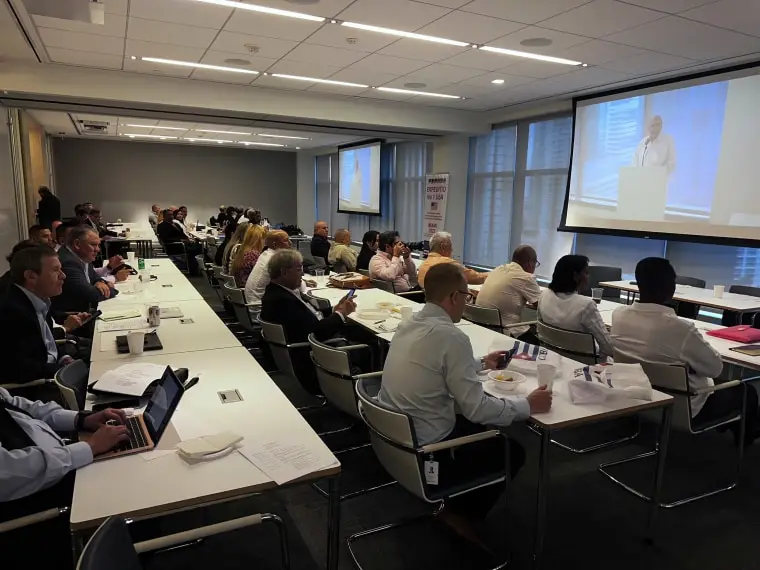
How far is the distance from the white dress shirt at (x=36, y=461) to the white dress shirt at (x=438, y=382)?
116 centimetres

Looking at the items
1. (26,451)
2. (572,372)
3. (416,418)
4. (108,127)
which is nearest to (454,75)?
(572,372)

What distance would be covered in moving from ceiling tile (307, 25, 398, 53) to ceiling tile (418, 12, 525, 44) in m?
0.45

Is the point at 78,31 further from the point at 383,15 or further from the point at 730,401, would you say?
the point at 730,401

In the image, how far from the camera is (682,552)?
2414 mm

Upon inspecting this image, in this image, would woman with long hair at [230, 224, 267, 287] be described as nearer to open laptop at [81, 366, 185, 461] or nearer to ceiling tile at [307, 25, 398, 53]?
ceiling tile at [307, 25, 398, 53]

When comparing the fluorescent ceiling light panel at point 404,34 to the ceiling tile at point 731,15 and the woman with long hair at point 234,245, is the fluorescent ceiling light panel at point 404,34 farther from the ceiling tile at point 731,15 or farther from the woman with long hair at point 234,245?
the woman with long hair at point 234,245

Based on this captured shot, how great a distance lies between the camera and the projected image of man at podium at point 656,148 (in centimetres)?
620

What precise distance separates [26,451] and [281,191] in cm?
1674

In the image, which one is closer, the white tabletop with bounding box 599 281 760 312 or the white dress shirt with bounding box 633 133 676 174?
the white tabletop with bounding box 599 281 760 312

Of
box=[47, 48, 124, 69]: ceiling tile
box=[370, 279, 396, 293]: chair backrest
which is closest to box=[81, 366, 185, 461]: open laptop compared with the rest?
box=[370, 279, 396, 293]: chair backrest

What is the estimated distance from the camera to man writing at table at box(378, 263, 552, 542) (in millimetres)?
2025

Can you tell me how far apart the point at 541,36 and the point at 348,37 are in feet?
5.80

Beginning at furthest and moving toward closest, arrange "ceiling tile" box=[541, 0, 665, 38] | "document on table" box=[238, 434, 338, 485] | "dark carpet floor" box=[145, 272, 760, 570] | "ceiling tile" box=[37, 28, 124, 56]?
"ceiling tile" box=[37, 28, 124, 56], "ceiling tile" box=[541, 0, 665, 38], "dark carpet floor" box=[145, 272, 760, 570], "document on table" box=[238, 434, 338, 485]

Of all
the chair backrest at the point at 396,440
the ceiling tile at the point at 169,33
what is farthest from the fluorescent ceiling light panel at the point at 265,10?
the chair backrest at the point at 396,440
